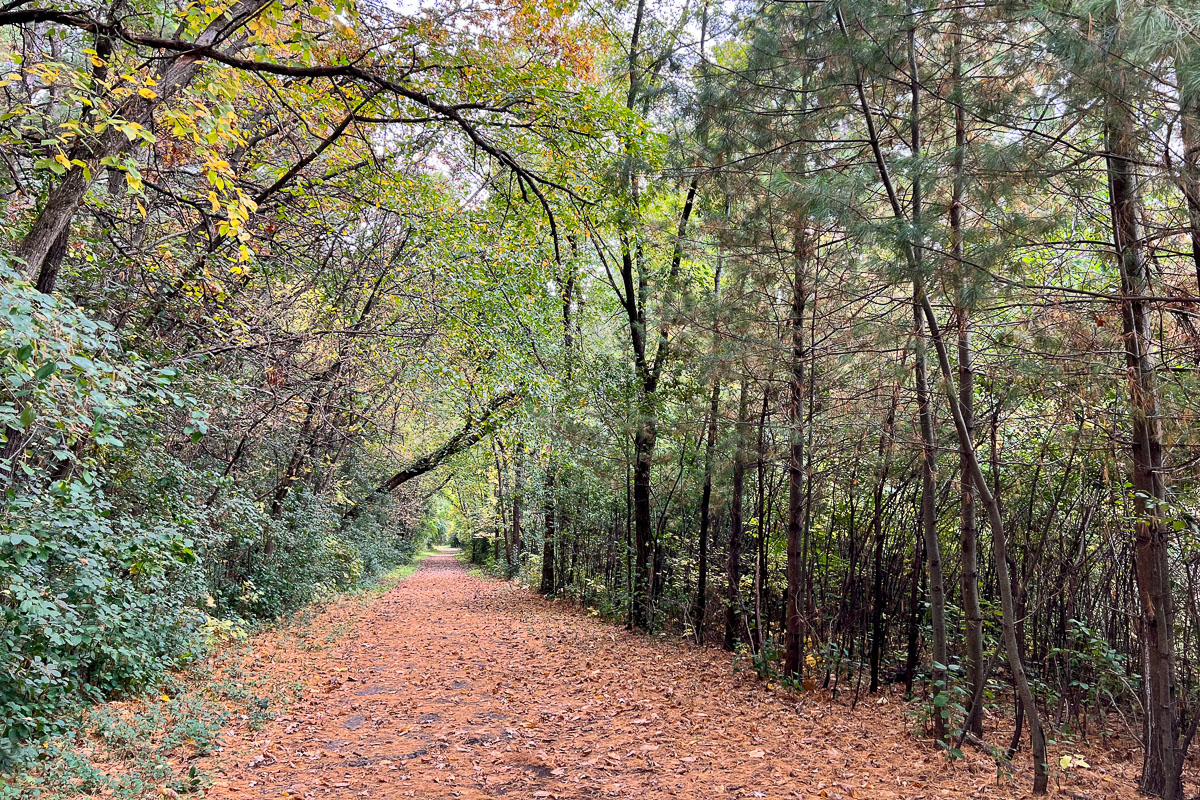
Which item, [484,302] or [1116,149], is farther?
[484,302]

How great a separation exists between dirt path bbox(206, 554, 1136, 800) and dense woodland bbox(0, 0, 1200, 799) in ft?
2.20

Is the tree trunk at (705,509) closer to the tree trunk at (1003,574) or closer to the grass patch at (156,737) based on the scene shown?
the tree trunk at (1003,574)

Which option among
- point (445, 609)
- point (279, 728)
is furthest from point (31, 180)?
point (445, 609)

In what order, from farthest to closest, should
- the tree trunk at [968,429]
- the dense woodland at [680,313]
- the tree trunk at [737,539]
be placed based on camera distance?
the tree trunk at [737,539] < the tree trunk at [968,429] < the dense woodland at [680,313]

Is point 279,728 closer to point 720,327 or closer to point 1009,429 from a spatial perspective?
point 720,327

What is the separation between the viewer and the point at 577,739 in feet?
17.6

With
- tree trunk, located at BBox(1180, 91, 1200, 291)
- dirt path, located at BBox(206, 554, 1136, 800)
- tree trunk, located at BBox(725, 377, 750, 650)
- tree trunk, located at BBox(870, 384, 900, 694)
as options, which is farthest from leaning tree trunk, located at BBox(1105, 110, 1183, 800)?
tree trunk, located at BBox(725, 377, 750, 650)

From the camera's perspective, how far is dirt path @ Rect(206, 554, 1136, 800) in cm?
441

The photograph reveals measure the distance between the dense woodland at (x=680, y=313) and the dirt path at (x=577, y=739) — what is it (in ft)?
2.20

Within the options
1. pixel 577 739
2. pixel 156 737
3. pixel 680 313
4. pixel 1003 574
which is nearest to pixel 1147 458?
pixel 1003 574

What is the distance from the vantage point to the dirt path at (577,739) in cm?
441

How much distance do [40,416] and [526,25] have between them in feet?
17.6

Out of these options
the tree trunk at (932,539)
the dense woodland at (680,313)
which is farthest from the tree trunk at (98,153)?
the tree trunk at (932,539)

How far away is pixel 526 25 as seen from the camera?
629 centimetres
